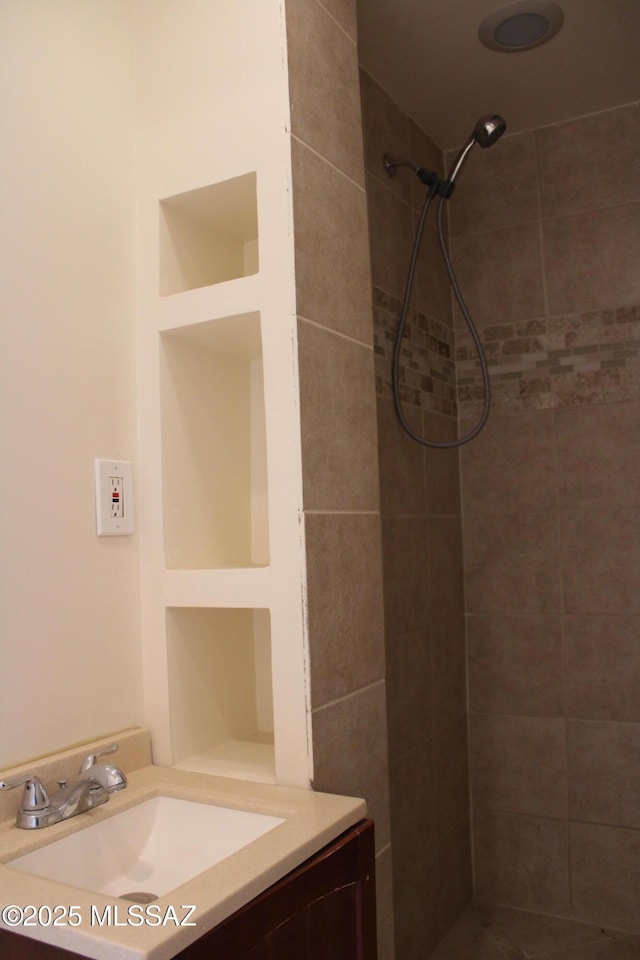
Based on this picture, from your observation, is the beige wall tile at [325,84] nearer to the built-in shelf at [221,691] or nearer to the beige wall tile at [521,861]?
the built-in shelf at [221,691]

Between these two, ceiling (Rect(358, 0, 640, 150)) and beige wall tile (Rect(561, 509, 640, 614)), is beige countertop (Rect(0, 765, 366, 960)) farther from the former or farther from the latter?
ceiling (Rect(358, 0, 640, 150))

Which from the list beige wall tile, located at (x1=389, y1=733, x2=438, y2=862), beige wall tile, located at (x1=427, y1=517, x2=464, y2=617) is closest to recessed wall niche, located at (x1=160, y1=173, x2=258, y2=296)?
beige wall tile, located at (x1=427, y1=517, x2=464, y2=617)

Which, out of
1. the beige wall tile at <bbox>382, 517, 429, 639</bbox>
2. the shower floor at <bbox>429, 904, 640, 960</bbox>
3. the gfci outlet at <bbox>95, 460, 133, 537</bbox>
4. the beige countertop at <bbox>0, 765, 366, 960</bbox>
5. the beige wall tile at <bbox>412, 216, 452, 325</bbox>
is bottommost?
the shower floor at <bbox>429, 904, 640, 960</bbox>

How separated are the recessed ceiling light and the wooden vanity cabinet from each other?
187 centimetres

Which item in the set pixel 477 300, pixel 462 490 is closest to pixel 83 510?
pixel 462 490

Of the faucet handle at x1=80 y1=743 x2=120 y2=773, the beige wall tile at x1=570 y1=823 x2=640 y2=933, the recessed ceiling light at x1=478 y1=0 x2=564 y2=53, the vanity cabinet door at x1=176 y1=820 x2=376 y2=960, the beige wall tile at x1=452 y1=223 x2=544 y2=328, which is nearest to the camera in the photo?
the vanity cabinet door at x1=176 y1=820 x2=376 y2=960

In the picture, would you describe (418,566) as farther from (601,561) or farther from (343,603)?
(343,603)

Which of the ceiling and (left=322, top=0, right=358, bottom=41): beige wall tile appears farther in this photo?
the ceiling

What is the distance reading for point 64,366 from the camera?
4.36 ft

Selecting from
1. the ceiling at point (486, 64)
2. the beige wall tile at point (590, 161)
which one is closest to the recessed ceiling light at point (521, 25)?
the ceiling at point (486, 64)

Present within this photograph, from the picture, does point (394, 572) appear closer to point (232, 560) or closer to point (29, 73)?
point (232, 560)

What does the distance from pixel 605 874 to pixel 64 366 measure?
81.7 inches

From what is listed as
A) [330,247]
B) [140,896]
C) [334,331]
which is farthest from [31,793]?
[330,247]

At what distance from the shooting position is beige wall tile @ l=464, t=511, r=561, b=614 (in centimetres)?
242
